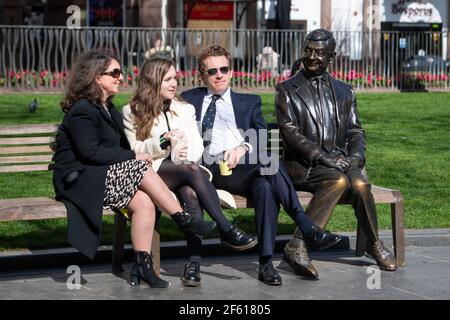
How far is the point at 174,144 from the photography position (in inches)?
287

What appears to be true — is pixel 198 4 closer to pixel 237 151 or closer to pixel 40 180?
pixel 40 180

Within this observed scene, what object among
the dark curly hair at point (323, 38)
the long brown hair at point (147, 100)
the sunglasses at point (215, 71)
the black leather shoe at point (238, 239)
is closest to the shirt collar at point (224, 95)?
the sunglasses at point (215, 71)

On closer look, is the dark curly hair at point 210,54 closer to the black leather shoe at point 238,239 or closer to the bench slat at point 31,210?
the black leather shoe at point 238,239

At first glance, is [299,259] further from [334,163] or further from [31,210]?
[31,210]

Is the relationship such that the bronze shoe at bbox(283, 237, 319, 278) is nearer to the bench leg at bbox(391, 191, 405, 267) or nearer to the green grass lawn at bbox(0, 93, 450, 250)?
the bench leg at bbox(391, 191, 405, 267)

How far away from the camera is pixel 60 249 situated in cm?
800

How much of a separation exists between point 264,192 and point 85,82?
142 cm

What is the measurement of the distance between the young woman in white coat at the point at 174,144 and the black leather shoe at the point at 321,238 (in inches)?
16.4

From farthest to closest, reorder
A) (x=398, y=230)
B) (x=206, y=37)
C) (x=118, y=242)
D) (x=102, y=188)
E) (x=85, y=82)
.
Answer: (x=206, y=37)
(x=398, y=230)
(x=118, y=242)
(x=85, y=82)
(x=102, y=188)

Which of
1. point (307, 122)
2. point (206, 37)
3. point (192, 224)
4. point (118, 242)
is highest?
point (206, 37)

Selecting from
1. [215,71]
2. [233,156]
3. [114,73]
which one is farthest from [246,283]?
[114,73]
